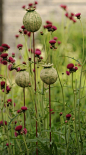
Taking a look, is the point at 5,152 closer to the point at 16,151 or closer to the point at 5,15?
the point at 16,151

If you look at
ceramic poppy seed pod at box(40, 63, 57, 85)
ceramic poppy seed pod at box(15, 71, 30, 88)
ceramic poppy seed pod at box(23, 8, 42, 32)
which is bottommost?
ceramic poppy seed pod at box(15, 71, 30, 88)

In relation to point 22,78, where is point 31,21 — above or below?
above

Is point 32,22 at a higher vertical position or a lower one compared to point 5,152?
higher

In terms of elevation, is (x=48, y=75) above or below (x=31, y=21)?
below

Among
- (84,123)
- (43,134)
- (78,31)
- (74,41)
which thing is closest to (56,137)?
(43,134)

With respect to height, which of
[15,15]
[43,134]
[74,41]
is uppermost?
[15,15]

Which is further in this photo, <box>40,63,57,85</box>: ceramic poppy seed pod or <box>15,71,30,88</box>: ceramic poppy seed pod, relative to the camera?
<box>15,71,30,88</box>: ceramic poppy seed pod

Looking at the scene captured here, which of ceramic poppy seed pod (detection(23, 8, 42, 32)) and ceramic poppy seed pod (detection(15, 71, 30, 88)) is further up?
ceramic poppy seed pod (detection(23, 8, 42, 32))

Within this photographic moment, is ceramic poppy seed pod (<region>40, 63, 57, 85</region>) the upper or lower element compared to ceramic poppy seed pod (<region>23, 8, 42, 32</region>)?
lower

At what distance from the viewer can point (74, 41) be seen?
530 cm

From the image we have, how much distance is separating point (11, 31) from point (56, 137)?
497 cm

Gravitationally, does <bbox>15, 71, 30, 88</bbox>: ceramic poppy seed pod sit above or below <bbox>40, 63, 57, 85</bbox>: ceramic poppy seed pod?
below

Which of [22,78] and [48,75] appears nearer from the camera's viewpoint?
[48,75]

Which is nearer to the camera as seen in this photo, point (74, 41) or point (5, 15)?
point (74, 41)
